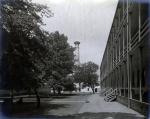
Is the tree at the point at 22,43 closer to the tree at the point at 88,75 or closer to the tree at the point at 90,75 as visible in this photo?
the tree at the point at 88,75

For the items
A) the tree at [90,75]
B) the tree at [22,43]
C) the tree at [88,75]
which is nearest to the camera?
the tree at [22,43]

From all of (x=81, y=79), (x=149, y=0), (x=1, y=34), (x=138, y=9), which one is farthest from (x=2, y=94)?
(x=81, y=79)

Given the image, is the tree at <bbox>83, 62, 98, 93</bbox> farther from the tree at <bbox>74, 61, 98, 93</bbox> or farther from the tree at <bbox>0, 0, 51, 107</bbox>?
the tree at <bbox>0, 0, 51, 107</bbox>

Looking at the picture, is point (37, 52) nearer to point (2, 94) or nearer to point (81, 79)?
point (2, 94)

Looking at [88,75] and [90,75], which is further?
[90,75]

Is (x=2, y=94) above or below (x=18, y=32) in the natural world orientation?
below

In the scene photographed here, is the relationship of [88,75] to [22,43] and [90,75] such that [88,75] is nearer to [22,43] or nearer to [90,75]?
[90,75]

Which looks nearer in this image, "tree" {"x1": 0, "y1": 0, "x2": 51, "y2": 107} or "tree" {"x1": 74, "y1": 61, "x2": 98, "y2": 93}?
"tree" {"x1": 0, "y1": 0, "x2": 51, "y2": 107}

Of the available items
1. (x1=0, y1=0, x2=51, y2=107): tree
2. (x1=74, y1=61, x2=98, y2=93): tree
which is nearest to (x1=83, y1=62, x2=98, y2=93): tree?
(x1=74, y1=61, x2=98, y2=93): tree

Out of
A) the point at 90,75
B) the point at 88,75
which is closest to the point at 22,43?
the point at 88,75

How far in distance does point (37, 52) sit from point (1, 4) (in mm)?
6416

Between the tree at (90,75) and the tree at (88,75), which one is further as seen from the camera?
the tree at (90,75)

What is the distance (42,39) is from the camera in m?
20.8

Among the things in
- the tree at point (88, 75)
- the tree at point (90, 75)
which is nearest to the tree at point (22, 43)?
the tree at point (88, 75)
